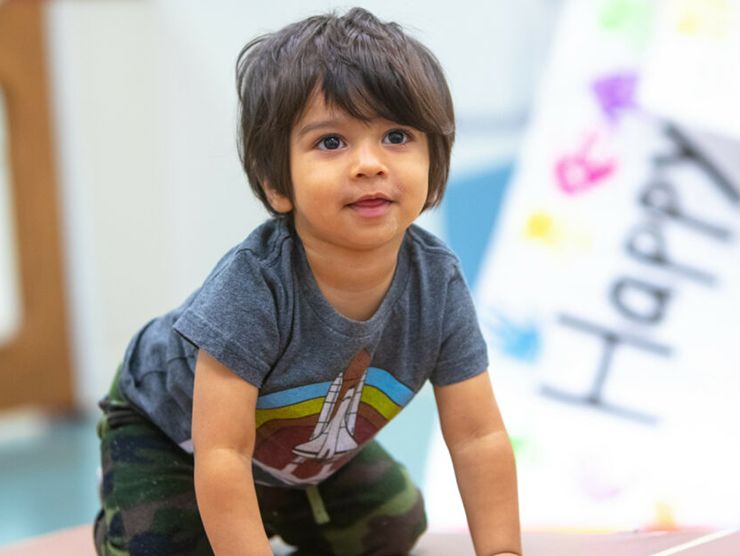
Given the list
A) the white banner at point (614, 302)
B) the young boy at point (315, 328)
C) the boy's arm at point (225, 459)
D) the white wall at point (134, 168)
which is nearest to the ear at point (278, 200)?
the young boy at point (315, 328)

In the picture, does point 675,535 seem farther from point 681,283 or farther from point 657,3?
point 657,3

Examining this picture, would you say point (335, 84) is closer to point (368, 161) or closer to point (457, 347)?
point (368, 161)

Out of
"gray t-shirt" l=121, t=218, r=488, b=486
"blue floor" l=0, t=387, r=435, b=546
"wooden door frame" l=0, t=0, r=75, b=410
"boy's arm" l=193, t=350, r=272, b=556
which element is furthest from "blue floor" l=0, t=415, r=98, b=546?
"boy's arm" l=193, t=350, r=272, b=556

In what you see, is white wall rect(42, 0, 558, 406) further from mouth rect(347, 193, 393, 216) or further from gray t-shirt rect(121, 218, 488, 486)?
mouth rect(347, 193, 393, 216)

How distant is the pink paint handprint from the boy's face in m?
0.86

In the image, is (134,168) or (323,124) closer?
(323,124)

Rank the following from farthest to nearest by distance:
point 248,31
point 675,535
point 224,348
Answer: point 248,31 → point 675,535 → point 224,348

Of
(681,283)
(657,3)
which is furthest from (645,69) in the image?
(681,283)

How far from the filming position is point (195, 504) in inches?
38.5

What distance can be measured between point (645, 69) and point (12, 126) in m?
1.84

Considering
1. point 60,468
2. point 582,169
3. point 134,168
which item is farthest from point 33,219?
point 582,169

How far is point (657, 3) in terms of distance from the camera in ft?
5.33

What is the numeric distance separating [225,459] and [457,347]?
0.69 feet

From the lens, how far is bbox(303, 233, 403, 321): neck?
34.0 inches
